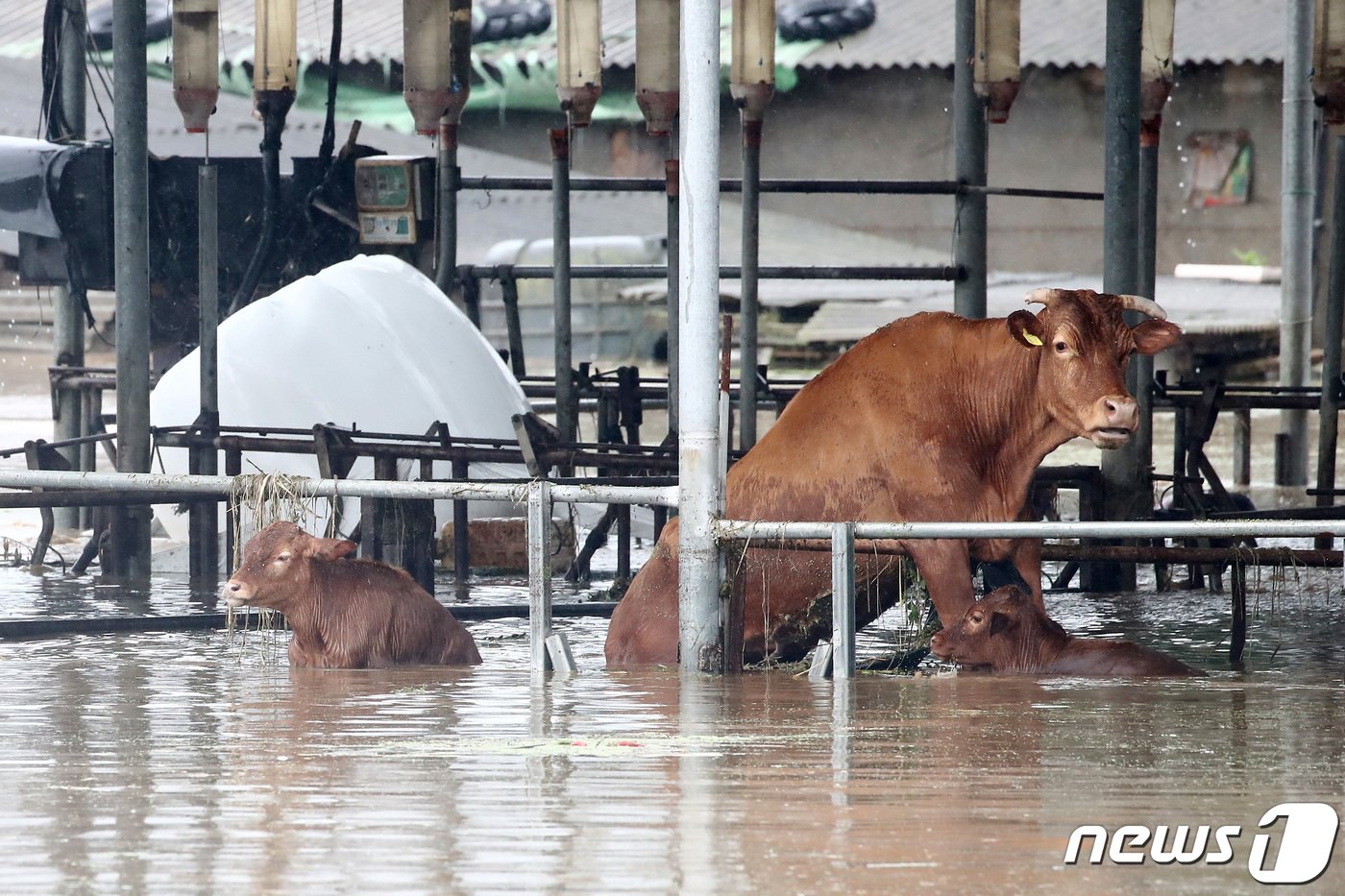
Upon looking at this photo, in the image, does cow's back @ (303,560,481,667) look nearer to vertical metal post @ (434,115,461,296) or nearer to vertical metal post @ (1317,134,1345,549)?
vertical metal post @ (434,115,461,296)

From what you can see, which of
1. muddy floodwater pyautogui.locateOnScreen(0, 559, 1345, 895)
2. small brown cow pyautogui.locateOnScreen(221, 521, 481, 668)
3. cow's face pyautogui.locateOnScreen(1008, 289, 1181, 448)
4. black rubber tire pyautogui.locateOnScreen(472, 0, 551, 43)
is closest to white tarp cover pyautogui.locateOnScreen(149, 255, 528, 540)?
small brown cow pyautogui.locateOnScreen(221, 521, 481, 668)

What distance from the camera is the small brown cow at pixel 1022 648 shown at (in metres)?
8.28

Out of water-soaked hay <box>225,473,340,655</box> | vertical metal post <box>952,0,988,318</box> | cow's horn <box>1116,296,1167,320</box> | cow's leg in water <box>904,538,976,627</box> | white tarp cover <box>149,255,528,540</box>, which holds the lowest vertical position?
cow's leg in water <box>904,538,976,627</box>

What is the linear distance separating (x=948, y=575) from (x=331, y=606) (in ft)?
7.83

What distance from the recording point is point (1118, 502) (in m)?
12.3

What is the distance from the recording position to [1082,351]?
8430 millimetres

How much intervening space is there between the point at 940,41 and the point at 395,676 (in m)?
22.6

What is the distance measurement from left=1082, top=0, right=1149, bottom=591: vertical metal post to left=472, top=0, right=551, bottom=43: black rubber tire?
1977 cm

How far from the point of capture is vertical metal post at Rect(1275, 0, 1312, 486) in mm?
20422

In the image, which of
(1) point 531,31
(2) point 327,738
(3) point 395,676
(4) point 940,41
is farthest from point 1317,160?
(2) point 327,738

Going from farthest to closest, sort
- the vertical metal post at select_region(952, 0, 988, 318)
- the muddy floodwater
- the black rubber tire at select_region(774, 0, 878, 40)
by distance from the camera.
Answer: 1. the black rubber tire at select_region(774, 0, 878, 40)
2. the vertical metal post at select_region(952, 0, 988, 318)
3. the muddy floodwater

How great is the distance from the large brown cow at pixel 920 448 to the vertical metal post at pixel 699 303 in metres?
0.64

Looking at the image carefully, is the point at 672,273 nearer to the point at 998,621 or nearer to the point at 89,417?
the point at 998,621

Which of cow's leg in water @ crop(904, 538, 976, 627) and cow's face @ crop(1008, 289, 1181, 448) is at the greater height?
cow's face @ crop(1008, 289, 1181, 448)
